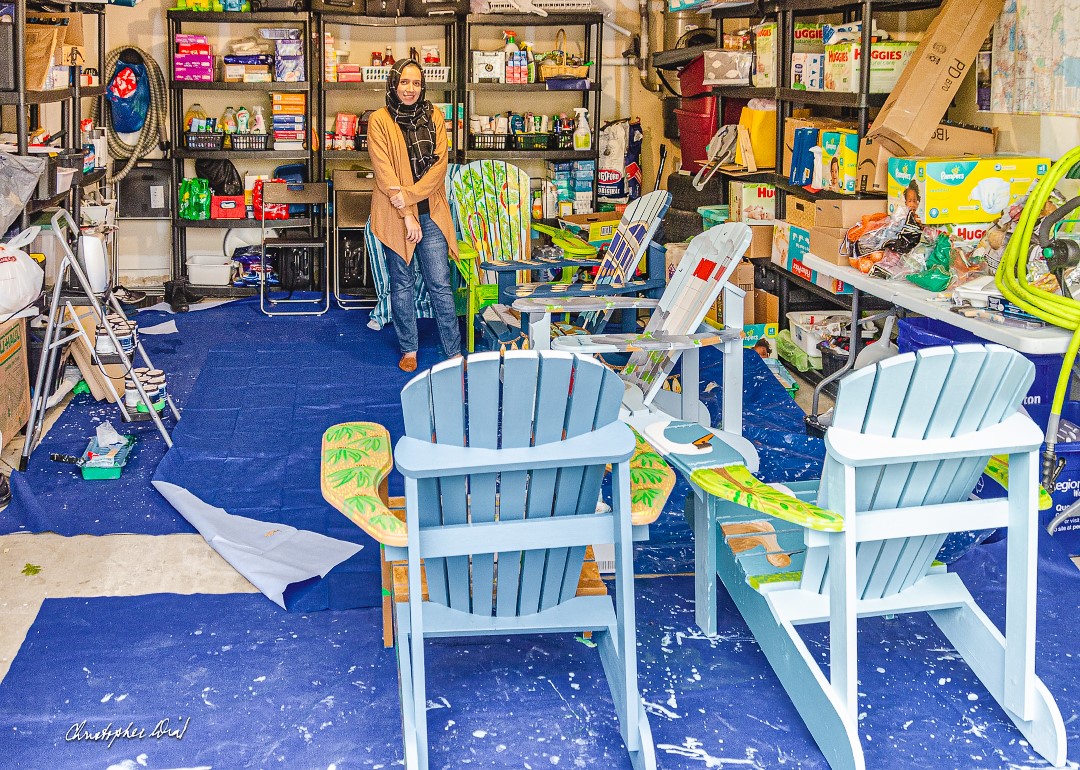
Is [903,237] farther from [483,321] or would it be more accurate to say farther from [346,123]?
[346,123]

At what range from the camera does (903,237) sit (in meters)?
4.40

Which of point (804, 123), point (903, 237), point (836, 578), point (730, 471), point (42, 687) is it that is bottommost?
point (42, 687)

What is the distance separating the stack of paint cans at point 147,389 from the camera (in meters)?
4.93

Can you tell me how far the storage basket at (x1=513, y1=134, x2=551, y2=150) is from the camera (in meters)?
7.77

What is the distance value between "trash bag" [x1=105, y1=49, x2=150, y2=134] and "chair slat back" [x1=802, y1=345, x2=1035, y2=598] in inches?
243

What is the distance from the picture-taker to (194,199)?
303 inches

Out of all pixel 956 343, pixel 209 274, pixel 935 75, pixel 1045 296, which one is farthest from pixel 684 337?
pixel 209 274

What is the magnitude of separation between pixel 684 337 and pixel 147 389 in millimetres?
2303

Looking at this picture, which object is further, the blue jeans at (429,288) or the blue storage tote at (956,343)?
the blue jeans at (429,288)

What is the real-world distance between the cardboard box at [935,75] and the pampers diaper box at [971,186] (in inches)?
11.9

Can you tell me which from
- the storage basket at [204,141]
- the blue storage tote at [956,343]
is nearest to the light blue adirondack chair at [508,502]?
the blue storage tote at [956,343]

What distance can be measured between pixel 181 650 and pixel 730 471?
1.50 metres

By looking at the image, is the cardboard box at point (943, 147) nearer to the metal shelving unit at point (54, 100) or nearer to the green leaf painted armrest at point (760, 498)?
the green leaf painted armrest at point (760, 498)

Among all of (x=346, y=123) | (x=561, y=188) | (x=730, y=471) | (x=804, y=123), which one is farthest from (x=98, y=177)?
(x=730, y=471)
